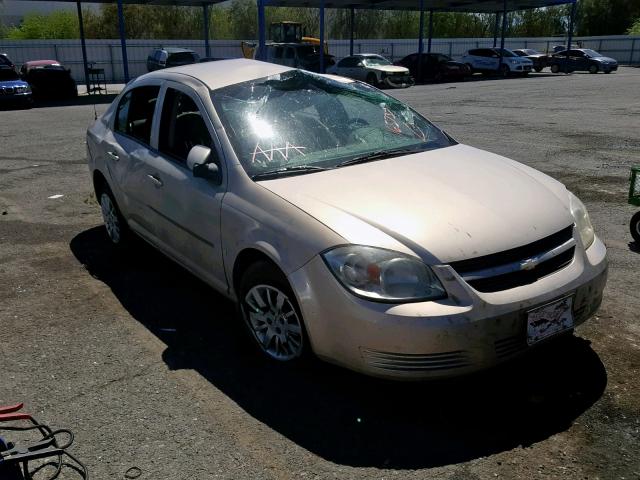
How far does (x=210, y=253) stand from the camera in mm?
3824

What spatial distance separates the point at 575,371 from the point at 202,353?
2.14 m

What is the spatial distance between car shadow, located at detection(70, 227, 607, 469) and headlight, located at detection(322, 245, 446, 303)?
46cm

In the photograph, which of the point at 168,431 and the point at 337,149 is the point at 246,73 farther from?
the point at 168,431

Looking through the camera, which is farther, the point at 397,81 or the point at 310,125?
the point at 397,81

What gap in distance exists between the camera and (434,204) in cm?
317

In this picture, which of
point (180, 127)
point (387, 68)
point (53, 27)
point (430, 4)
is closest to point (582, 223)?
point (180, 127)

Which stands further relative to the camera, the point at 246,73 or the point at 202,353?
the point at 246,73

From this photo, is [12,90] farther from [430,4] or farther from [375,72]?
[430,4]

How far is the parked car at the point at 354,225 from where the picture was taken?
2832mm

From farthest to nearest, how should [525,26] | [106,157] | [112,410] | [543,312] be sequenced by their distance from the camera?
[525,26], [106,157], [112,410], [543,312]

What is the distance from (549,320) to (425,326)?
0.69 meters

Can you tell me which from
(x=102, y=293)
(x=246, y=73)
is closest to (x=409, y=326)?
(x=246, y=73)

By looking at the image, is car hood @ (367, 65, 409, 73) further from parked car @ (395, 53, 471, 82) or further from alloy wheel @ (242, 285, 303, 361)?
alloy wheel @ (242, 285, 303, 361)

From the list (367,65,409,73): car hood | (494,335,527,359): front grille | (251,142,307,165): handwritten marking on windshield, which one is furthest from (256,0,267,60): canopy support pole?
(494,335,527,359): front grille
